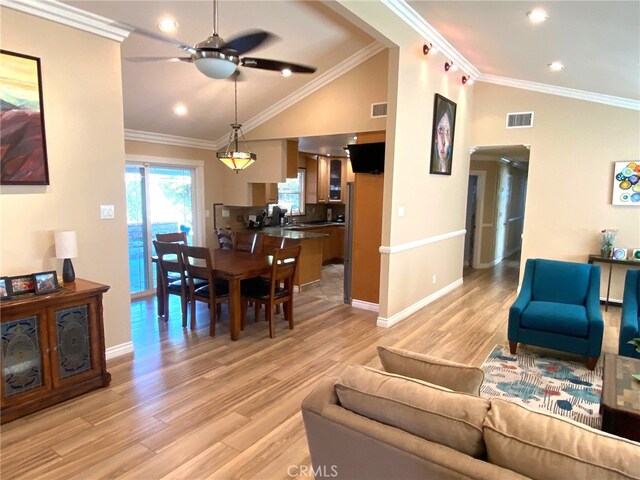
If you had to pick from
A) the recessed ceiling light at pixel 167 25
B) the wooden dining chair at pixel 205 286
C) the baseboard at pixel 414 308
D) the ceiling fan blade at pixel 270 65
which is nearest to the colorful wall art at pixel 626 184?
the baseboard at pixel 414 308

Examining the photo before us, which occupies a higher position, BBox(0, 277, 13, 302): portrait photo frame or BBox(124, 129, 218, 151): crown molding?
BBox(124, 129, 218, 151): crown molding

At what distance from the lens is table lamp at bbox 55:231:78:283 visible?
298 centimetres

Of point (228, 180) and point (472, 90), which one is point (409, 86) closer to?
point (472, 90)

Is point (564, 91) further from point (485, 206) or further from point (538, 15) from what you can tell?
point (485, 206)

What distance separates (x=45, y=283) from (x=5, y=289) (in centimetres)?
22

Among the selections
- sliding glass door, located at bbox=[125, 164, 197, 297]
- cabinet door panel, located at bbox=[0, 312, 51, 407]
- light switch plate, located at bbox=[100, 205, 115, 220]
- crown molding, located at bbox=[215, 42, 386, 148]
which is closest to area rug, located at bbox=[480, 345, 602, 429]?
cabinet door panel, located at bbox=[0, 312, 51, 407]

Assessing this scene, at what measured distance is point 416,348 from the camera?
398 cm

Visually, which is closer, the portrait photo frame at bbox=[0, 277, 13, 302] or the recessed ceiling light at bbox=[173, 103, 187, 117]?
the portrait photo frame at bbox=[0, 277, 13, 302]

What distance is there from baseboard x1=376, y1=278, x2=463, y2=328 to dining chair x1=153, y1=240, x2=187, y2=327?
229cm

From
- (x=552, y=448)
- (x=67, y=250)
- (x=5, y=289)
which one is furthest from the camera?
(x=67, y=250)

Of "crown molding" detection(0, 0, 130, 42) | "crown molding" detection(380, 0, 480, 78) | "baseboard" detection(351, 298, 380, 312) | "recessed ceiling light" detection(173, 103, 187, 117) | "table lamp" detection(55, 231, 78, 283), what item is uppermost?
"crown molding" detection(380, 0, 480, 78)

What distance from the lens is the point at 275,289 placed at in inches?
173

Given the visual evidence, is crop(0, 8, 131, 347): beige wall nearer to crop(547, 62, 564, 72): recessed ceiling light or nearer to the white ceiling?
the white ceiling

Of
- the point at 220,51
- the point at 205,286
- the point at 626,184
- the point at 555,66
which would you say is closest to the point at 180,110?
the point at 205,286
